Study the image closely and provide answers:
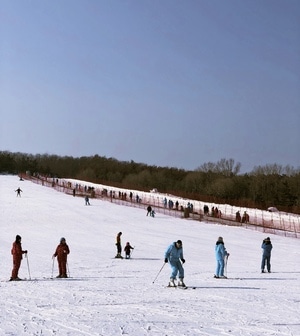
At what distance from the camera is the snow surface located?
8359mm

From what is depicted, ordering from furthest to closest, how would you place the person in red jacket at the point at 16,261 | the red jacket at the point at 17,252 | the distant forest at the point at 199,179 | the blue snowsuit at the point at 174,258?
the distant forest at the point at 199,179
the red jacket at the point at 17,252
the person in red jacket at the point at 16,261
the blue snowsuit at the point at 174,258

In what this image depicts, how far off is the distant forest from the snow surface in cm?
2566

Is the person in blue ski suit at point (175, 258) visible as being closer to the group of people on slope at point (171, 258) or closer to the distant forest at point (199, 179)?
the group of people on slope at point (171, 258)

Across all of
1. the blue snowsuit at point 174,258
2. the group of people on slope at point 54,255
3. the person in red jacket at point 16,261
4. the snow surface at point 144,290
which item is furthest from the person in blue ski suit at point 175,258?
the person in red jacket at point 16,261

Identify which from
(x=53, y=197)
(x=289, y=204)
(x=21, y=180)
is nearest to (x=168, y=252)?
(x=53, y=197)

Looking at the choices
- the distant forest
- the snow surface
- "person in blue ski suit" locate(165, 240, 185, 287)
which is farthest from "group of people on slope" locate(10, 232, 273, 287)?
the distant forest

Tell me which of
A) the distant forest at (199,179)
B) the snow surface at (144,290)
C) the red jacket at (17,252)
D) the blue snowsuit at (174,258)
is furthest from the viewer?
the distant forest at (199,179)

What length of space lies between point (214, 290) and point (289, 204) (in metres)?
55.9

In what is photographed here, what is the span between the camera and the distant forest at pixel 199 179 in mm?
67062

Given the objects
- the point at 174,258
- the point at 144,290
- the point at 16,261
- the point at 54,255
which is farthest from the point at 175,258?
the point at 16,261

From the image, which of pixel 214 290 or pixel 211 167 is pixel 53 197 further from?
pixel 211 167

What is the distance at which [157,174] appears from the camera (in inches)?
4122

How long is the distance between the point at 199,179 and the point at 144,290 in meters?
78.4

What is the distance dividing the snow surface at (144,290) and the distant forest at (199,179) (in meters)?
25.7
